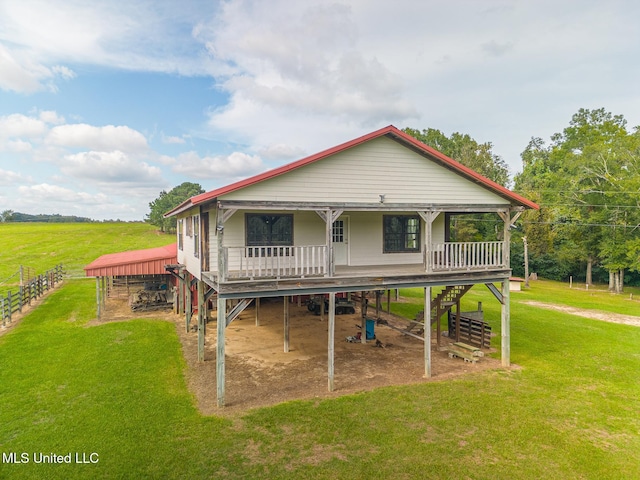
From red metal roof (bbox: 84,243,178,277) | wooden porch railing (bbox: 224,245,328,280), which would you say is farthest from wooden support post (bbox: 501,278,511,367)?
red metal roof (bbox: 84,243,178,277)

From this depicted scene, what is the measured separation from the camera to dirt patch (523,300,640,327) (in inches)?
861

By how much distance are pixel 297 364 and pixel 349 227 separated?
5350 mm

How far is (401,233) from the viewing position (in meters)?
15.0

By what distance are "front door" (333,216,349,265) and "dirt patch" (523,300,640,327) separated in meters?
17.7

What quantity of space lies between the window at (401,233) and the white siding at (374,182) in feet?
5.99

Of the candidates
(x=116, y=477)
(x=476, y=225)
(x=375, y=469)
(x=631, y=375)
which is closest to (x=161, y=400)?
(x=116, y=477)

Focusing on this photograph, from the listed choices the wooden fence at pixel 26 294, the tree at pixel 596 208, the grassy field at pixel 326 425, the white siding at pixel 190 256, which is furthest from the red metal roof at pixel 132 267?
the tree at pixel 596 208

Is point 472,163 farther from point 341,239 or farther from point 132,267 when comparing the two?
point 132,267

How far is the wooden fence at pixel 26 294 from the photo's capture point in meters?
18.5

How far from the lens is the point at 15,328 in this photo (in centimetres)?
1767

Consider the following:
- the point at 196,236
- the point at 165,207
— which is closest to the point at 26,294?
the point at 196,236

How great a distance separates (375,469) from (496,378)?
6.73 m

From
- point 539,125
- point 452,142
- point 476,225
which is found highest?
point 539,125

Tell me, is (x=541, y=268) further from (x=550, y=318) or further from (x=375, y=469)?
(x=375, y=469)
